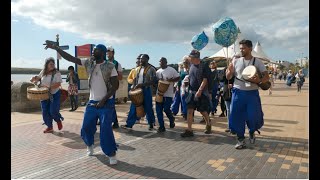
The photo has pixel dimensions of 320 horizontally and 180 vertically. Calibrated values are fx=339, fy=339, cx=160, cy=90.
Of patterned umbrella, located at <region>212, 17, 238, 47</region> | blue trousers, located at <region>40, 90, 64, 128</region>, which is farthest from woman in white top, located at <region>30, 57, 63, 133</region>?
patterned umbrella, located at <region>212, 17, 238, 47</region>

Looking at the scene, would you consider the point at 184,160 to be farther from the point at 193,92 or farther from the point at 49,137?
the point at 49,137

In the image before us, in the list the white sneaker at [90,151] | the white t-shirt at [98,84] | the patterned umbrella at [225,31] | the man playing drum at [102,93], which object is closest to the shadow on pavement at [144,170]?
the man playing drum at [102,93]

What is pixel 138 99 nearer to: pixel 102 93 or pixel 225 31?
pixel 102 93

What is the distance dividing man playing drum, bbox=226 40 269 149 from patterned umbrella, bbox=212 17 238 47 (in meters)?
8.07

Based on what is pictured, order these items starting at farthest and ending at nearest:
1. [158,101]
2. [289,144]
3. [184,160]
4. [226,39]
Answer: [226,39] < [158,101] < [289,144] < [184,160]

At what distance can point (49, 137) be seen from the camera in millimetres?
7289

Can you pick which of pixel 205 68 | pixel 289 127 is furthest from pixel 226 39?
pixel 205 68

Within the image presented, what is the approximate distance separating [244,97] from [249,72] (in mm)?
508

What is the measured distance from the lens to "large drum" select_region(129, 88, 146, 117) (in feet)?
24.5

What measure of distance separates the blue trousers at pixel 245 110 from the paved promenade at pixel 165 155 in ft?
1.41

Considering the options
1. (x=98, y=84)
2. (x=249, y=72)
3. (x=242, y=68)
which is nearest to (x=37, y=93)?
(x=98, y=84)

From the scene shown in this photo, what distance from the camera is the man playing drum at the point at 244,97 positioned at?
19.3ft
